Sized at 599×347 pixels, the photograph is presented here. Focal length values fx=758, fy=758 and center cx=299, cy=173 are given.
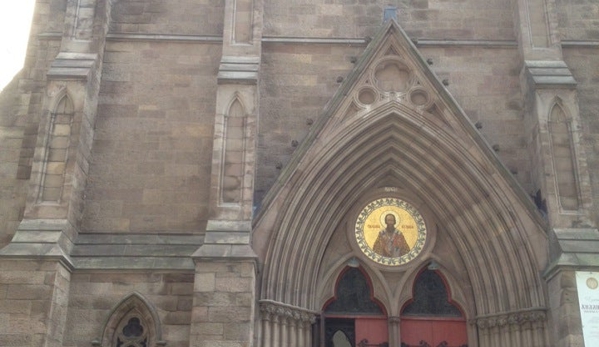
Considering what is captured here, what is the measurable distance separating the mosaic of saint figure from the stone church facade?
38mm

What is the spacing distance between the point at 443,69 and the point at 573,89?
2.52m

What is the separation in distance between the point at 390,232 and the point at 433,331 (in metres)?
1.97

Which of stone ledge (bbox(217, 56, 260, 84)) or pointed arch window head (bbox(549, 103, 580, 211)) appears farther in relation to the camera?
stone ledge (bbox(217, 56, 260, 84))

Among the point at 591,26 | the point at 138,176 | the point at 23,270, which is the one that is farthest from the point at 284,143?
the point at 591,26

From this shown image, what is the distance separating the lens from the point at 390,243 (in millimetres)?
14250

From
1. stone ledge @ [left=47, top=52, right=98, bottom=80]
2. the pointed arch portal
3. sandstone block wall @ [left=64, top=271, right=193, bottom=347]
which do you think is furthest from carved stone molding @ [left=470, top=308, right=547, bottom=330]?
stone ledge @ [left=47, top=52, right=98, bottom=80]

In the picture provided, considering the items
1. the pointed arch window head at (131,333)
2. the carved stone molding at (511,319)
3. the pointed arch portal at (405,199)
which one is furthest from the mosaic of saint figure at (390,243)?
the pointed arch window head at (131,333)

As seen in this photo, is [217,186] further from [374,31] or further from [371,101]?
[374,31]

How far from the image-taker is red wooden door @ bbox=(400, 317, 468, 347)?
13664 mm

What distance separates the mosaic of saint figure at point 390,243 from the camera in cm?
1420

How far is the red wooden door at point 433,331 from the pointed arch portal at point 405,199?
0.66 feet

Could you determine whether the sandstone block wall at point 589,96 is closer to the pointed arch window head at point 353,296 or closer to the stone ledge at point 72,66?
the pointed arch window head at point 353,296

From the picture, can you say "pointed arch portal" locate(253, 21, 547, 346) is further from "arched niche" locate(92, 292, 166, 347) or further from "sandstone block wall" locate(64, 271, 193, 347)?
"arched niche" locate(92, 292, 166, 347)

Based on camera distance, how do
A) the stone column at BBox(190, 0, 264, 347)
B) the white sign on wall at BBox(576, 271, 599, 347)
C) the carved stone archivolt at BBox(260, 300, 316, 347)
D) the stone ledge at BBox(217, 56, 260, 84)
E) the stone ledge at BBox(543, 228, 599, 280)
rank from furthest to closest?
the stone ledge at BBox(217, 56, 260, 84)
the carved stone archivolt at BBox(260, 300, 316, 347)
the stone ledge at BBox(543, 228, 599, 280)
the white sign on wall at BBox(576, 271, 599, 347)
the stone column at BBox(190, 0, 264, 347)
